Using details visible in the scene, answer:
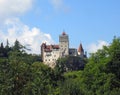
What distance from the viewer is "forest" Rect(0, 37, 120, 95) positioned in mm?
23031

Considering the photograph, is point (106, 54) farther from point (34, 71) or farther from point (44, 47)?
point (44, 47)

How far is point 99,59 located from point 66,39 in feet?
453

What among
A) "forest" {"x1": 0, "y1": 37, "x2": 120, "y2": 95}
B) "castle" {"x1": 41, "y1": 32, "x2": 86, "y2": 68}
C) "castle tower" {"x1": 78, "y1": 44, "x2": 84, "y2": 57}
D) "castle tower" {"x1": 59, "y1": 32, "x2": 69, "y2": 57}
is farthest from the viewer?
"castle tower" {"x1": 78, "y1": 44, "x2": 84, "y2": 57}

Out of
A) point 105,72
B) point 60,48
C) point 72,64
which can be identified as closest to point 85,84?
point 105,72

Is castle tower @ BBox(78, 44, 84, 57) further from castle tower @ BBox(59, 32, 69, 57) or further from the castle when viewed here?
castle tower @ BBox(59, 32, 69, 57)

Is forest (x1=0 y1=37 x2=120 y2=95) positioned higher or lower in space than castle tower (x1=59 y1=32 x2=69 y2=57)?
lower

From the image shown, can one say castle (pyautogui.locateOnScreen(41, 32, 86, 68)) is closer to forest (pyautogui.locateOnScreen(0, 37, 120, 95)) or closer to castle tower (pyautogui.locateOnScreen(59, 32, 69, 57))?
castle tower (pyautogui.locateOnScreen(59, 32, 69, 57))

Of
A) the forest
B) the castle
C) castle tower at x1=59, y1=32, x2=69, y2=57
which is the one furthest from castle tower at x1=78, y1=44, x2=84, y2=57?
the forest

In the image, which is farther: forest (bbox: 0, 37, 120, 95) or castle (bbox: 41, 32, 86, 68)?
castle (bbox: 41, 32, 86, 68)

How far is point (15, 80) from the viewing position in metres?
22.9

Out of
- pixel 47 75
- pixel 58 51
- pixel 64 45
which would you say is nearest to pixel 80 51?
pixel 64 45

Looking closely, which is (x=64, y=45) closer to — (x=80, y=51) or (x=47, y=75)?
(x=80, y=51)

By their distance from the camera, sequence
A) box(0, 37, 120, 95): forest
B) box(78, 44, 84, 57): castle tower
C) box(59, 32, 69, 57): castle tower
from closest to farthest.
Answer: box(0, 37, 120, 95): forest
box(59, 32, 69, 57): castle tower
box(78, 44, 84, 57): castle tower

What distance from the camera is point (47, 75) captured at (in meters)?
45.0
